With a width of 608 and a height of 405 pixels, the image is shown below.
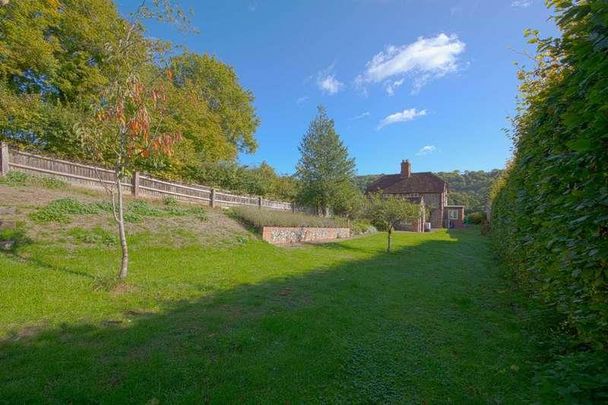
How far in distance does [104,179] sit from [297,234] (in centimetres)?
953

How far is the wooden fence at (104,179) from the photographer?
1209cm

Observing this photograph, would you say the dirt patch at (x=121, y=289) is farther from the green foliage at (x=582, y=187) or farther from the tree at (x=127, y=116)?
the green foliage at (x=582, y=187)

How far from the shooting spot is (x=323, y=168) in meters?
25.4

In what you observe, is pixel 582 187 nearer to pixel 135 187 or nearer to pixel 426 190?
pixel 135 187

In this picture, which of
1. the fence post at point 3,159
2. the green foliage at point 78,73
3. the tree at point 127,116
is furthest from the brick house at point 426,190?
the tree at point 127,116

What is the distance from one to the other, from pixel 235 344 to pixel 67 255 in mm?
6025

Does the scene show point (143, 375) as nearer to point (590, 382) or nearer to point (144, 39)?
point (590, 382)

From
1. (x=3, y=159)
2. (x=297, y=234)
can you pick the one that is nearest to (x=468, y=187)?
(x=297, y=234)

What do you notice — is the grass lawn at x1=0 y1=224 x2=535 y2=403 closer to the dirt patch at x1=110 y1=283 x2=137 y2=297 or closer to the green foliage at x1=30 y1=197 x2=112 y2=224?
the dirt patch at x1=110 y1=283 x2=137 y2=297

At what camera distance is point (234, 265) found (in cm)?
918

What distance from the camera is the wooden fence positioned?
12.1 m

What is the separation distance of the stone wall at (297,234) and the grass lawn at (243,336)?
20.6ft

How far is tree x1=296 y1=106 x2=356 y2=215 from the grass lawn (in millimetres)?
16633

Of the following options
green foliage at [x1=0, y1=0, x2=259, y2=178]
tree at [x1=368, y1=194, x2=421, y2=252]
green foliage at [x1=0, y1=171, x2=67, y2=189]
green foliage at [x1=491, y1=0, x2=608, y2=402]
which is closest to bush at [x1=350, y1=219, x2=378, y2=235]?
tree at [x1=368, y1=194, x2=421, y2=252]
